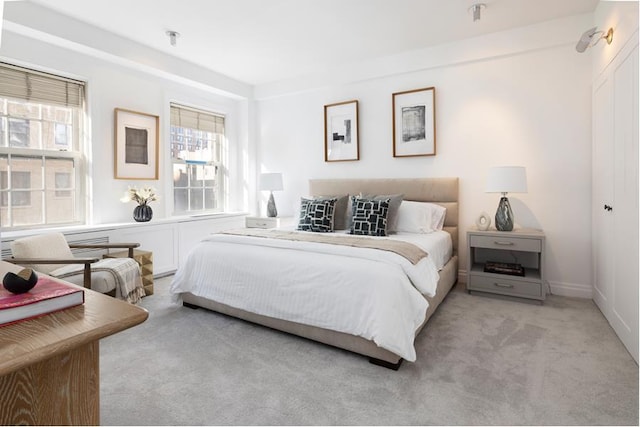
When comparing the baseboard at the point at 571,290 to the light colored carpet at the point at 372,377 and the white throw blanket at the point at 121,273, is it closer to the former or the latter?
the light colored carpet at the point at 372,377

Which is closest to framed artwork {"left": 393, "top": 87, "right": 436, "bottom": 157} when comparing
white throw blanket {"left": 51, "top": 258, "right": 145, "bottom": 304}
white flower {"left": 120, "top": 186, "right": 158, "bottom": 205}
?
white flower {"left": 120, "top": 186, "right": 158, "bottom": 205}

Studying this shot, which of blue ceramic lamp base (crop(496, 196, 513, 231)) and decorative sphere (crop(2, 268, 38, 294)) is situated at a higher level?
blue ceramic lamp base (crop(496, 196, 513, 231))

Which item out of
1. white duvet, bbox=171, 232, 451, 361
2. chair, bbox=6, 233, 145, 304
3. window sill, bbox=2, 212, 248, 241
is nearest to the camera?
white duvet, bbox=171, 232, 451, 361

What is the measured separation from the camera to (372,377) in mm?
2057

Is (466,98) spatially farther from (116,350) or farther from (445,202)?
(116,350)

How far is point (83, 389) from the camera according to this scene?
91 cm

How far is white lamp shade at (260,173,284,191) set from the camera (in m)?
4.93

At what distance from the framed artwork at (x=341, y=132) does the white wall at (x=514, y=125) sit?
0.11 metres

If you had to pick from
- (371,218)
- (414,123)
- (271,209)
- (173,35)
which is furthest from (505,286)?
(173,35)

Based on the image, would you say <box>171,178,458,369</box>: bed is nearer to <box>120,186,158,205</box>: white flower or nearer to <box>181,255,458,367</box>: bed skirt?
<box>181,255,458,367</box>: bed skirt

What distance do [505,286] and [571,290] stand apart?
2.39 feet

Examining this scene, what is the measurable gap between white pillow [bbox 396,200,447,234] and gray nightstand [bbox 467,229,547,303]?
0.41m

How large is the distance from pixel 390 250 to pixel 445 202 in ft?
5.91

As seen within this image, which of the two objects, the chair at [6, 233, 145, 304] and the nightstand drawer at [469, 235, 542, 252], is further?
the nightstand drawer at [469, 235, 542, 252]
